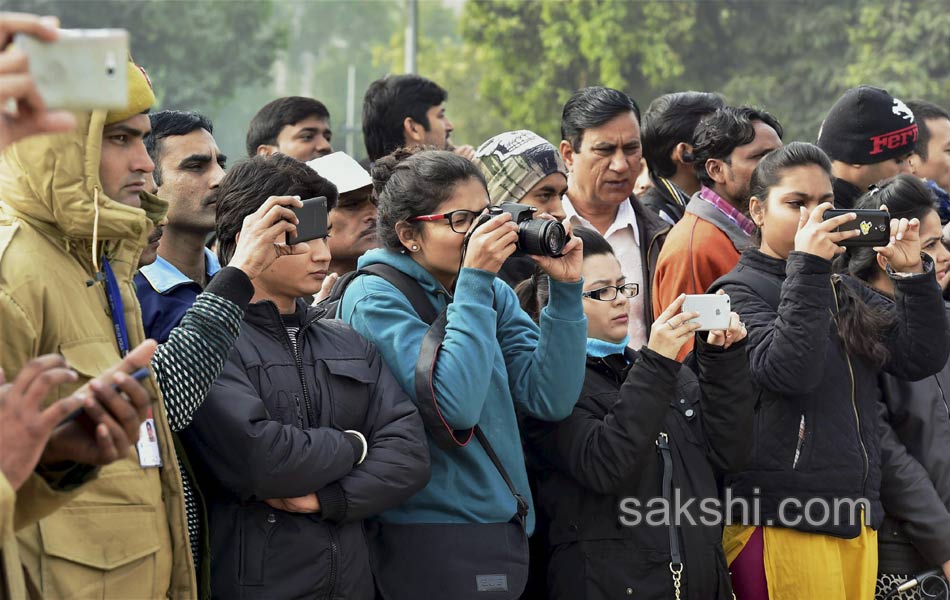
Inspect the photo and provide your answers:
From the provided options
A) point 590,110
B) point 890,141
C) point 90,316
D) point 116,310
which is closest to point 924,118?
point 890,141

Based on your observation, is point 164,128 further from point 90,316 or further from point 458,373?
point 90,316

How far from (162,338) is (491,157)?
2.05 m

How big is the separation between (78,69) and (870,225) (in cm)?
310

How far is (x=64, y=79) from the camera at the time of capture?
83.4 inches

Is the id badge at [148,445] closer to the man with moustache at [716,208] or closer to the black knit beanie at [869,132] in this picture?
the man with moustache at [716,208]

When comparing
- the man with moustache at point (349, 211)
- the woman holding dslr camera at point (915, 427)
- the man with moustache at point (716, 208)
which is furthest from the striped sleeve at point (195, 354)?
the woman holding dslr camera at point (915, 427)

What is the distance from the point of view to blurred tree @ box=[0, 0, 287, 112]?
38031 millimetres

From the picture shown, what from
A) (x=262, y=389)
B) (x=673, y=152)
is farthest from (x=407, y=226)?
(x=673, y=152)

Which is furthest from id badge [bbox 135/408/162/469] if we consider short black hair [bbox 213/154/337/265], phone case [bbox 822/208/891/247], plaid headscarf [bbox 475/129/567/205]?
phone case [bbox 822/208/891/247]

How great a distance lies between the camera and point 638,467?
4.07m

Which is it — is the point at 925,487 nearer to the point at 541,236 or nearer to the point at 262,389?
the point at 541,236

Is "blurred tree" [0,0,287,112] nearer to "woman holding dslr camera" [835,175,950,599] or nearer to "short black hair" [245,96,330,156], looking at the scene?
"short black hair" [245,96,330,156]

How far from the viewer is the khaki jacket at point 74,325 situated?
2.83 meters

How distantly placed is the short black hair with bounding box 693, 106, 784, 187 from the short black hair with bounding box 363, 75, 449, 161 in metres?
1.48
